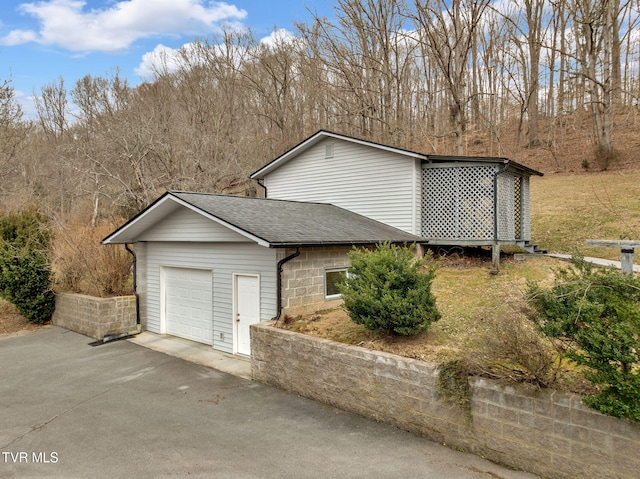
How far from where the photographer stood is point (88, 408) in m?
6.78

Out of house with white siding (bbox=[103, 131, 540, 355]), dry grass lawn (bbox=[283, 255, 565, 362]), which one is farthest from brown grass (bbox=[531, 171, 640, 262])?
dry grass lawn (bbox=[283, 255, 565, 362])

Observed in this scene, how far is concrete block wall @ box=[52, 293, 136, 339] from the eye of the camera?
1105 cm

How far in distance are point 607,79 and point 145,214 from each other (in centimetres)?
2165

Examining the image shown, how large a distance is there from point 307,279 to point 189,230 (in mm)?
3497

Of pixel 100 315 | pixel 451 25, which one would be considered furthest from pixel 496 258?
pixel 451 25

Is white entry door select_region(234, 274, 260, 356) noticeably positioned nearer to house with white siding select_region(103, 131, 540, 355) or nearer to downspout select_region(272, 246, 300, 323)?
house with white siding select_region(103, 131, 540, 355)

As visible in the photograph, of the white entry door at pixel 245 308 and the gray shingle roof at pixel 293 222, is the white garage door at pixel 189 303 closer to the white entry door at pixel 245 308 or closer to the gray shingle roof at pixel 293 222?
the white entry door at pixel 245 308

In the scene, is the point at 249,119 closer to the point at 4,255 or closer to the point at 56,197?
the point at 56,197

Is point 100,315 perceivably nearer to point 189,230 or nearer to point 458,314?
point 189,230

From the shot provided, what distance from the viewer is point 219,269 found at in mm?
9828

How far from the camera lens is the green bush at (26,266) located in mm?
12375

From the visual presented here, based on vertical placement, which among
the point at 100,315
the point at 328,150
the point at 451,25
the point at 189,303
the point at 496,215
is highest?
the point at 451,25

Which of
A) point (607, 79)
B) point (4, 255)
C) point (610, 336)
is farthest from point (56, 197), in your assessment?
point (607, 79)

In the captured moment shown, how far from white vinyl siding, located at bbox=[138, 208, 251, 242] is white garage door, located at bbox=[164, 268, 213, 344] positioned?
99cm
